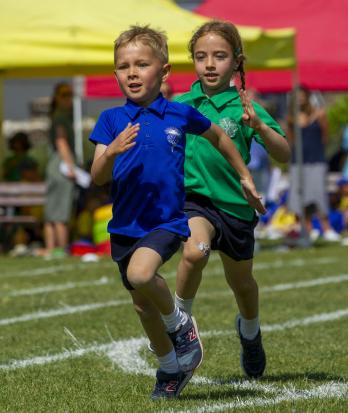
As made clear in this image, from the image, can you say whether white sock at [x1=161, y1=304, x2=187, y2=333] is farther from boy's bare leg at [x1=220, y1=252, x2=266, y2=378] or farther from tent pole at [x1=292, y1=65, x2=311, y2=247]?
tent pole at [x1=292, y1=65, x2=311, y2=247]

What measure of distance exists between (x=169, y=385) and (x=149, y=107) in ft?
4.27

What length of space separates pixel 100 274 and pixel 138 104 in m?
6.62

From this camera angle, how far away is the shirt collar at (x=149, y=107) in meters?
5.47

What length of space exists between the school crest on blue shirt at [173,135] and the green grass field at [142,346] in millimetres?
1192

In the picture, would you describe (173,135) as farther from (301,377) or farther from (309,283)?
(309,283)

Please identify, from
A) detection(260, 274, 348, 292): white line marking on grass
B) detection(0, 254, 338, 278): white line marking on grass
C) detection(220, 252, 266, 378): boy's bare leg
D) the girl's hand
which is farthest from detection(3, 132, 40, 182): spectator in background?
the girl's hand

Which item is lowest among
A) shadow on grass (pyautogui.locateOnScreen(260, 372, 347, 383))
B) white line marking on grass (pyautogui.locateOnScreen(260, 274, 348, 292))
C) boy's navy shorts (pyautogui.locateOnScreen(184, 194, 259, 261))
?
white line marking on grass (pyautogui.locateOnScreen(260, 274, 348, 292))

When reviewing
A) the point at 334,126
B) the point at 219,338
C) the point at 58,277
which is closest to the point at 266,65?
the point at 58,277

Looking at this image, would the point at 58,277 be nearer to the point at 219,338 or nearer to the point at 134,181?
the point at 219,338

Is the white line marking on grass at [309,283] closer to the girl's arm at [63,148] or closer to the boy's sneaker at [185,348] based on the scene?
the girl's arm at [63,148]

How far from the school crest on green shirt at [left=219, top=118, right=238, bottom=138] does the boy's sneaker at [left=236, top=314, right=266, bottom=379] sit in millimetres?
1103

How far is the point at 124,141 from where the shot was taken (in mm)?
5121

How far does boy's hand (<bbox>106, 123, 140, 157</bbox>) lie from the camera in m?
5.11

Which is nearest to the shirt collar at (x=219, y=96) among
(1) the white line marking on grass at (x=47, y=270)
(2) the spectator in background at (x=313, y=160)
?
(1) the white line marking on grass at (x=47, y=270)
